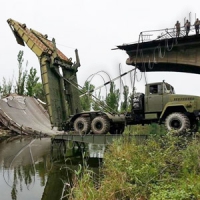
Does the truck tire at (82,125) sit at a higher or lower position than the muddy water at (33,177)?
higher

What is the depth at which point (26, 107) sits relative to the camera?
30828 millimetres

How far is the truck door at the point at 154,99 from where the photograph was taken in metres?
12.9

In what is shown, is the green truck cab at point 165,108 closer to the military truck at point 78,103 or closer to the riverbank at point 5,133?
the military truck at point 78,103

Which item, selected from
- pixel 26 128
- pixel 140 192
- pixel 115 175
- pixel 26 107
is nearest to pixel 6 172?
pixel 115 175

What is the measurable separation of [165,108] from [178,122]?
0.80 meters

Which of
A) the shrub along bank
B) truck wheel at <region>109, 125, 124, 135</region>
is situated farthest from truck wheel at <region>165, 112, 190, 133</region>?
the shrub along bank

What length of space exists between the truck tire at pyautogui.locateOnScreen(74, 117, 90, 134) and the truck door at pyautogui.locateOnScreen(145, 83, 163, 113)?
9.25 ft

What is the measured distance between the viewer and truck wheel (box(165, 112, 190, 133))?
11570mm

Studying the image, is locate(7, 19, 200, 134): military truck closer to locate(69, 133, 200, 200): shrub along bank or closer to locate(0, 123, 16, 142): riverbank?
locate(69, 133, 200, 200): shrub along bank

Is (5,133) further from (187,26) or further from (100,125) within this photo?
(187,26)

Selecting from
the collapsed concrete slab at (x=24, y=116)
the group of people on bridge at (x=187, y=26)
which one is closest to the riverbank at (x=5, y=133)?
the collapsed concrete slab at (x=24, y=116)

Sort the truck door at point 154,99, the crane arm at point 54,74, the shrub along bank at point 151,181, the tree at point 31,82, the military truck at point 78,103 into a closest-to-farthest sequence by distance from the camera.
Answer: the shrub along bank at point 151,181
the military truck at point 78,103
the truck door at point 154,99
the crane arm at point 54,74
the tree at point 31,82

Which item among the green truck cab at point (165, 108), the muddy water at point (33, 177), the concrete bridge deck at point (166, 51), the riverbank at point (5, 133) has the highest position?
the concrete bridge deck at point (166, 51)

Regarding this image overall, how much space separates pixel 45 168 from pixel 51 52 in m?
6.36
